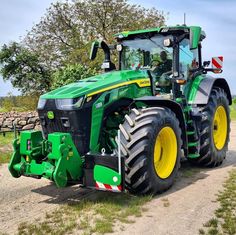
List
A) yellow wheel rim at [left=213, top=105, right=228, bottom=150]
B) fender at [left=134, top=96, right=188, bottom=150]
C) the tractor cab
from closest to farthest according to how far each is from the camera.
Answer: fender at [left=134, top=96, right=188, bottom=150], the tractor cab, yellow wheel rim at [left=213, top=105, right=228, bottom=150]

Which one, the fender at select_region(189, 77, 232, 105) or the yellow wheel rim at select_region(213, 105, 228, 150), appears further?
the yellow wheel rim at select_region(213, 105, 228, 150)

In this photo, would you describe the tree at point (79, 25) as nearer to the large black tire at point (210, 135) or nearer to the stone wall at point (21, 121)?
the stone wall at point (21, 121)

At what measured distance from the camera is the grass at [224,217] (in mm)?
4352

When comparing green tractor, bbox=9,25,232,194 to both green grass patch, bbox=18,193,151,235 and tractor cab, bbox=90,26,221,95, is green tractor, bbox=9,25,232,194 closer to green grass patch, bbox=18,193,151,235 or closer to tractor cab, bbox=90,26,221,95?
tractor cab, bbox=90,26,221,95

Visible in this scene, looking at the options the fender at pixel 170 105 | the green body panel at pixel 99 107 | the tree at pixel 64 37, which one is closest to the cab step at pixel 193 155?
the fender at pixel 170 105

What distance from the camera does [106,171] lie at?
5172 millimetres

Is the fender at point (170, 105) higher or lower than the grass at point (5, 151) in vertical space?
higher

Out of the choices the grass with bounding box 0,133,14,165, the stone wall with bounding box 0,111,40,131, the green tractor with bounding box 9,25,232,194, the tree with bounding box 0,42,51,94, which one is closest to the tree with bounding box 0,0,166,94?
the tree with bounding box 0,42,51,94

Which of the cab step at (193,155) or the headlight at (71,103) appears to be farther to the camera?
the cab step at (193,155)

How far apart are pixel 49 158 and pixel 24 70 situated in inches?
833

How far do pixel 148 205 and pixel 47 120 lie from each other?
202cm

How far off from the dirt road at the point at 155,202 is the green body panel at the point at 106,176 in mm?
579

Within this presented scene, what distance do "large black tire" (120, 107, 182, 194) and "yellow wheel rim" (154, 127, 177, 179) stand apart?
29cm

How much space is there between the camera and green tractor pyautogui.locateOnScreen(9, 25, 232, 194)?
17.3 ft
